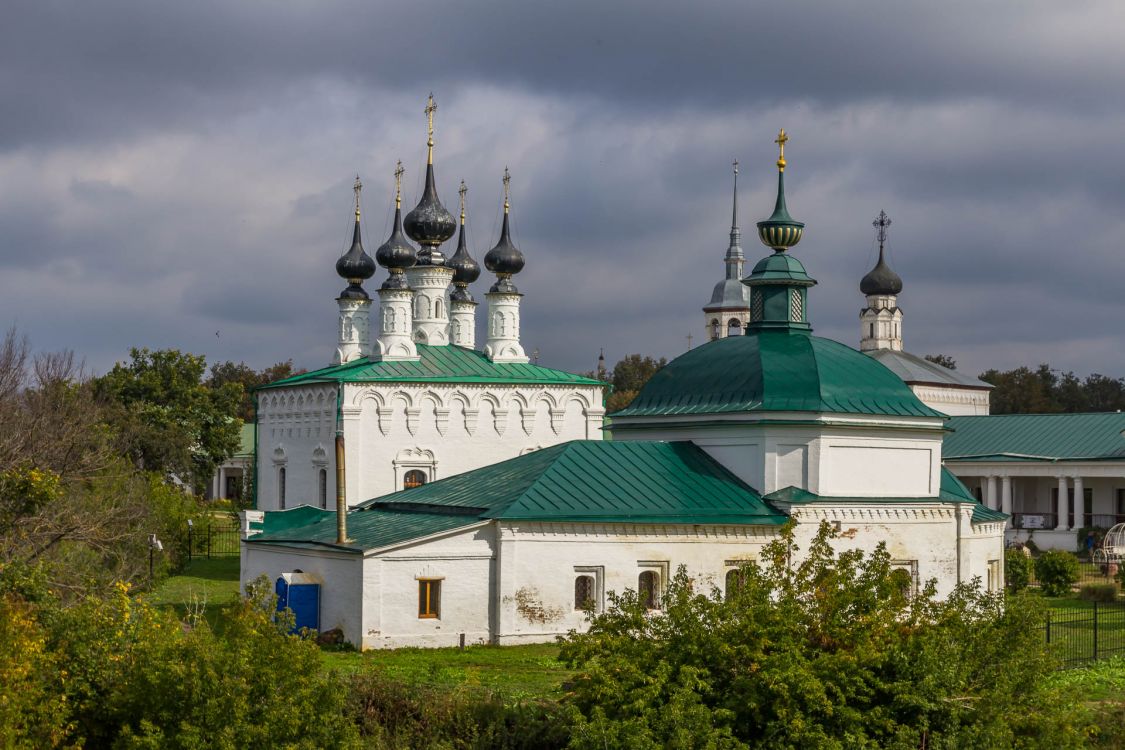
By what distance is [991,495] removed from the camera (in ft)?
182

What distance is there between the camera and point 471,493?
28.0 m

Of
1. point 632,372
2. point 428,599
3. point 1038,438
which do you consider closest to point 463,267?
point 1038,438

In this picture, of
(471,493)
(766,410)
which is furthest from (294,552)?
(766,410)

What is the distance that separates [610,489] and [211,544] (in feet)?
78.8

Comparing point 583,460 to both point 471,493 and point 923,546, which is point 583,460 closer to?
point 471,493

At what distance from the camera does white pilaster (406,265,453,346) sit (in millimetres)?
45312

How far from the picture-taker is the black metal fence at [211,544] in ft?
148

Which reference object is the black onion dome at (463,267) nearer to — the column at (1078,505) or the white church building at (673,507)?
the white church building at (673,507)

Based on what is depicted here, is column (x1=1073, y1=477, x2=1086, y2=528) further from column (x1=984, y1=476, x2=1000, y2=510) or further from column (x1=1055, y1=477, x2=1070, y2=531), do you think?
column (x1=984, y1=476, x2=1000, y2=510)

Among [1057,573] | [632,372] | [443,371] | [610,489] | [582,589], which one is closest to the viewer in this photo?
[582,589]

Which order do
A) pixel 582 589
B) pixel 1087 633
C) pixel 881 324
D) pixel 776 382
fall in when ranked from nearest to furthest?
pixel 582 589 < pixel 1087 633 < pixel 776 382 < pixel 881 324

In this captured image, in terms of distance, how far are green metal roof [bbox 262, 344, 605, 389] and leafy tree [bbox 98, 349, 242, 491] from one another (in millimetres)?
10889

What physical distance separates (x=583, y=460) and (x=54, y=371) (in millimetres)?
17879

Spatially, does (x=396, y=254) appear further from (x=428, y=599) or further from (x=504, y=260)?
(x=428, y=599)
